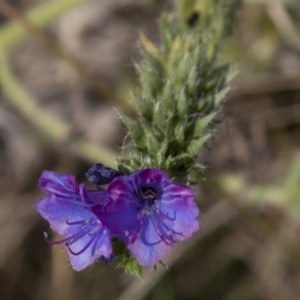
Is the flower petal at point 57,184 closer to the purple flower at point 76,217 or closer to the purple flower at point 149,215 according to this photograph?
the purple flower at point 76,217

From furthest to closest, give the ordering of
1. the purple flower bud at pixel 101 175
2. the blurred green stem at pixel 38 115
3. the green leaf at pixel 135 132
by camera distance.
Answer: the blurred green stem at pixel 38 115, the green leaf at pixel 135 132, the purple flower bud at pixel 101 175

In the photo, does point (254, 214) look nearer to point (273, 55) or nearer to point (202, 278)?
point (202, 278)

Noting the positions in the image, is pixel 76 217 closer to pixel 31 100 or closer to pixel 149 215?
pixel 149 215

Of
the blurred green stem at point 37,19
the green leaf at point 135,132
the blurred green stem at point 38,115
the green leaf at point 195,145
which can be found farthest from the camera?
the blurred green stem at point 38,115

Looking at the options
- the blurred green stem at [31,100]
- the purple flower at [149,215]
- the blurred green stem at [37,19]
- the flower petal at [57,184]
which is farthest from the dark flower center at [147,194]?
the blurred green stem at [37,19]

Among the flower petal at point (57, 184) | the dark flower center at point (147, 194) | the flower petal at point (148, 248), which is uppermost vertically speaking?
the flower petal at point (57, 184)

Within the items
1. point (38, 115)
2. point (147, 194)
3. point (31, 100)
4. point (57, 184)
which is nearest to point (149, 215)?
point (147, 194)

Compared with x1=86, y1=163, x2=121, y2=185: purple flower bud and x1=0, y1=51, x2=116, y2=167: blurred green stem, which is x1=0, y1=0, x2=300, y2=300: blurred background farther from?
x1=86, y1=163, x2=121, y2=185: purple flower bud

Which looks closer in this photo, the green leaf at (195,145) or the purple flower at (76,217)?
the purple flower at (76,217)
